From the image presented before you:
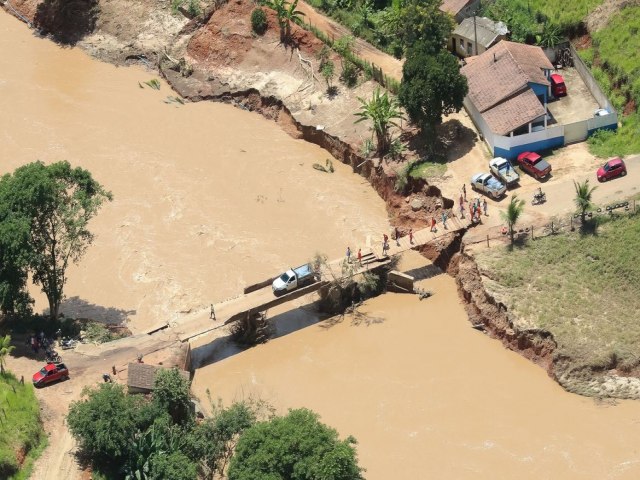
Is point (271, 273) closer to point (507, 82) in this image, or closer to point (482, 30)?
point (507, 82)

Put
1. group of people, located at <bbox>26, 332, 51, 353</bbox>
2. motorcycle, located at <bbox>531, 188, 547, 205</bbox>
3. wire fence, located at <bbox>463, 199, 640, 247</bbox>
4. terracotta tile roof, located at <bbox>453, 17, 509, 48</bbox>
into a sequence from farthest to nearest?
terracotta tile roof, located at <bbox>453, 17, 509, 48</bbox>
motorcycle, located at <bbox>531, 188, 547, 205</bbox>
wire fence, located at <bbox>463, 199, 640, 247</bbox>
group of people, located at <bbox>26, 332, 51, 353</bbox>

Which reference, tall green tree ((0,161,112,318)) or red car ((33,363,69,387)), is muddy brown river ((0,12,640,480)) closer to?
tall green tree ((0,161,112,318))

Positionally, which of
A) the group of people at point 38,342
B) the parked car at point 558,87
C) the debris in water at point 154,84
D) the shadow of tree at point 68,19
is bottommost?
the group of people at point 38,342

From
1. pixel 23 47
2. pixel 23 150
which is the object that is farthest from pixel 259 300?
pixel 23 47

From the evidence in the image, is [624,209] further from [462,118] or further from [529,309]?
[462,118]

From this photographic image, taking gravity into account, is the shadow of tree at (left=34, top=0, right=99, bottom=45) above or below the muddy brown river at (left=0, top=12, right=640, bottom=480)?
above

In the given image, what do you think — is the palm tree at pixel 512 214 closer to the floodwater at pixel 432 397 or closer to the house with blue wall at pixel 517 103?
the floodwater at pixel 432 397

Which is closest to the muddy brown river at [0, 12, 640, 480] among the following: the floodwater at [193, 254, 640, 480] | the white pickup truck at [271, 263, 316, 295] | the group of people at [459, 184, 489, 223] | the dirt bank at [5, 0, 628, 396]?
the floodwater at [193, 254, 640, 480]

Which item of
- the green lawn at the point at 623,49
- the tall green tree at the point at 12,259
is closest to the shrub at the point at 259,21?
the green lawn at the point at 623,49
